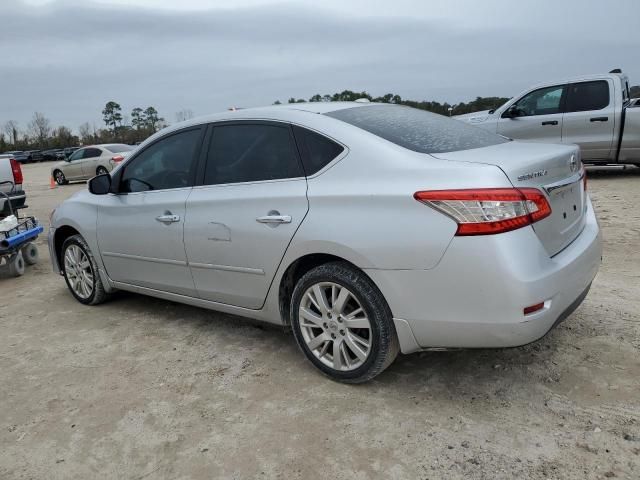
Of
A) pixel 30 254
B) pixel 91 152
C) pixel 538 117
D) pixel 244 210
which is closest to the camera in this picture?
pixel 244 210

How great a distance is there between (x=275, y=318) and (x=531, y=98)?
28.7ft

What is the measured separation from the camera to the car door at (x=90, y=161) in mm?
19750

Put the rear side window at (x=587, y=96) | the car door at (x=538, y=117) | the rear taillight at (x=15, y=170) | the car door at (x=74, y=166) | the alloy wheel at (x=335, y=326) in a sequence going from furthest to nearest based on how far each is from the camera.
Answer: the car door at (x=74, y=166)
the car door at (x=538, y=117)
the rear side window at (x=587, y=96)
the rear taillight at (x=15, y=170)
the alloy wheel at (x=335, y=326)

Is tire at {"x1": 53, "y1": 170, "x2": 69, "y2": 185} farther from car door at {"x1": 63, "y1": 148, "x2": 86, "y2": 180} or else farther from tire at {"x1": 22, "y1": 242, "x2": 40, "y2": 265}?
tire at {"x1": 22, "y1": 242, "x2": 40, "y2": 265}

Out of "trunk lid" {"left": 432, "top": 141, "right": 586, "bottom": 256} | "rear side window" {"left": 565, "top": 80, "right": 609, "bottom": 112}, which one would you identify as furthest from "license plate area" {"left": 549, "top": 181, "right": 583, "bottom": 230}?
"rear side window" {"left": 565, "top": 80, "right": 609, "bottom": 112}

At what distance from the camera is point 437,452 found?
99.1 inches

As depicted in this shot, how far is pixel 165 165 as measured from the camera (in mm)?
4176

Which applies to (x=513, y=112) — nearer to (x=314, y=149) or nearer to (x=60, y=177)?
(x=314, y=149)

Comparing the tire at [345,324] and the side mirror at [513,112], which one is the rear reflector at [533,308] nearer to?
the tire at [345,324]

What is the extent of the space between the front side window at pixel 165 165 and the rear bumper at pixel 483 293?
1.81 m

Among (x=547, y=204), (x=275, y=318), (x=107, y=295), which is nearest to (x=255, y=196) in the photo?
(x=275, y=318)

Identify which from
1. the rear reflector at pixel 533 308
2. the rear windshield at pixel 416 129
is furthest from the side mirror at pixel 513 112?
the rear reflector at pixel 533 308

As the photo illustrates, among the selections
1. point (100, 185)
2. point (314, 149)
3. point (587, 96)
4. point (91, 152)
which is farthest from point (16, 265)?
point (91, 152)

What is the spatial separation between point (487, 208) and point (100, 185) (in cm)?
329
